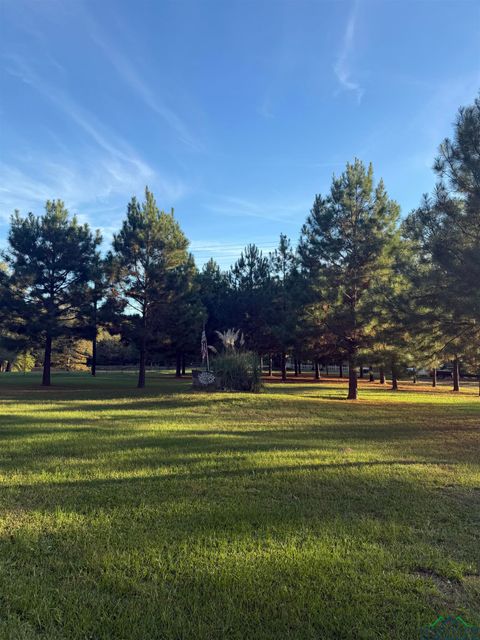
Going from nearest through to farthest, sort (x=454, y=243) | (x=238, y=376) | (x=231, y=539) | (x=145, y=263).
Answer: (x=231, y=539)
(x=454, y=243)
(x=238, y=376)
(x=145, y=263)

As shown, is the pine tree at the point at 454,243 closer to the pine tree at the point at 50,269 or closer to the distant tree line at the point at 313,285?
the distant tree line at the point at 313,285

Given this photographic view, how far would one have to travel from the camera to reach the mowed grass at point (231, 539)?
2.52 m

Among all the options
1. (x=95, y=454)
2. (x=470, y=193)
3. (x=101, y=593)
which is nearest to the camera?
(x=101, y=593)

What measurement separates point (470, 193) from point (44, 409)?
1285 centimetres

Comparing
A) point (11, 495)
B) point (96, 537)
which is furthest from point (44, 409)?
point (96, 537)

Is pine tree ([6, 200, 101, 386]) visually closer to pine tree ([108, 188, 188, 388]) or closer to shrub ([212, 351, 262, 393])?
pine tree ([108, 188, 188, 388])

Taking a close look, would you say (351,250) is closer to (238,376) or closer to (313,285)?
(313,285)

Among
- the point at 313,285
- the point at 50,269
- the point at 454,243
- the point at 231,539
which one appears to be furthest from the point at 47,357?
the point at 231,539

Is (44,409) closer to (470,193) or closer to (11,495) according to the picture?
(11,495)

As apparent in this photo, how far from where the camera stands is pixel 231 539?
353cm

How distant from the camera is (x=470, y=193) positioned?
1117 centimetres

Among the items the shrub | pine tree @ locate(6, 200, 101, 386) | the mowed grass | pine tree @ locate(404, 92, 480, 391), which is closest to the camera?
the mowed grass

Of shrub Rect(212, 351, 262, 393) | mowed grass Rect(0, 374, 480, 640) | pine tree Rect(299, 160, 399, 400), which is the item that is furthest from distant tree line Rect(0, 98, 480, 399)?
mowed grass Rect(0, 374, 480, 640)

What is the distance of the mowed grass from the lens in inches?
99.2
